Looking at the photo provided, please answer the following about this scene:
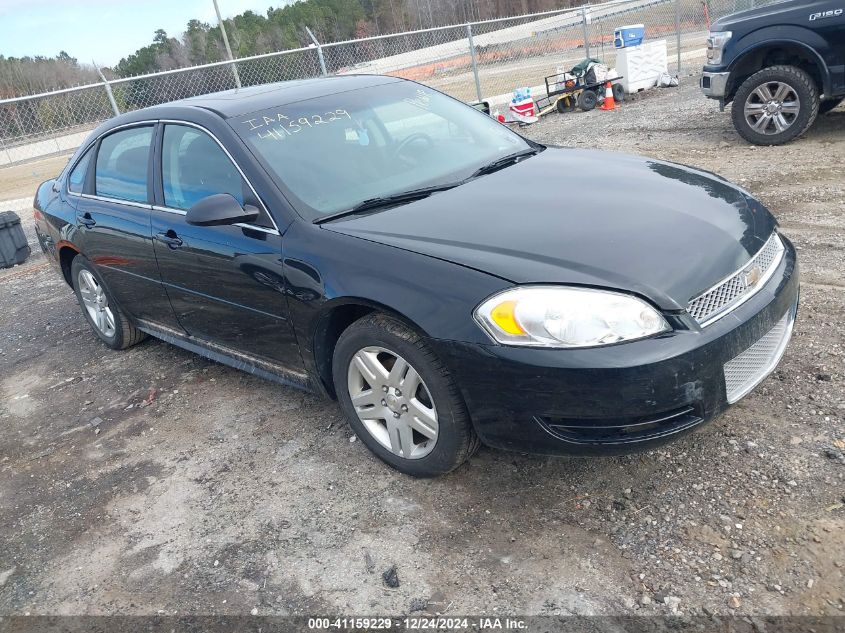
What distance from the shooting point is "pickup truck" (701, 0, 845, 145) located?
7160 mm

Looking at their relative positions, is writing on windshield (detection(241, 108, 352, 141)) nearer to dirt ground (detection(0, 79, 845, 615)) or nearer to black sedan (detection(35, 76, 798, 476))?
black sedan (detection(35, 76, 798, 476))

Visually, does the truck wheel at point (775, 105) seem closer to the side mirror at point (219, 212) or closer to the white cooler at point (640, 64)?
the white cooler at point (640, 64)

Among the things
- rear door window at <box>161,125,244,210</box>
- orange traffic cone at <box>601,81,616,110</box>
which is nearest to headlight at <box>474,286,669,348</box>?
rear door window at <box>161,125,244,210</box>

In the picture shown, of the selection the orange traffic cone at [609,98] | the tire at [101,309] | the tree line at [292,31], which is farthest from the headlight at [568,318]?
the tree line at [292,31]

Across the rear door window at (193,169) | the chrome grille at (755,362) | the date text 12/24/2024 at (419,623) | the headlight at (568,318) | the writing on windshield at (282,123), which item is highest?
the writing on windshield at (282,123)

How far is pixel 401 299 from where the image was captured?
275 centimetres

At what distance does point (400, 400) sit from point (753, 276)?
1.53 m

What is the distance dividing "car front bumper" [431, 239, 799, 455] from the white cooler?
1172 centimetres

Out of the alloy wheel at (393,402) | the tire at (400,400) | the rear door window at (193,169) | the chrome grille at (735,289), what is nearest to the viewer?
the chrome grille at (735,289)

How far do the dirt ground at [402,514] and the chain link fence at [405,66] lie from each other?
→ 26.0 ft

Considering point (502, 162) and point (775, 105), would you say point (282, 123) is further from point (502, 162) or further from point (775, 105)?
point (775, 105)

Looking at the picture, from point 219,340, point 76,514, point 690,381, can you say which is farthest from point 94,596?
point 690,381

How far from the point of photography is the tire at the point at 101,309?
4975 mm

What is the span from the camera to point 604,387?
2.42 m
